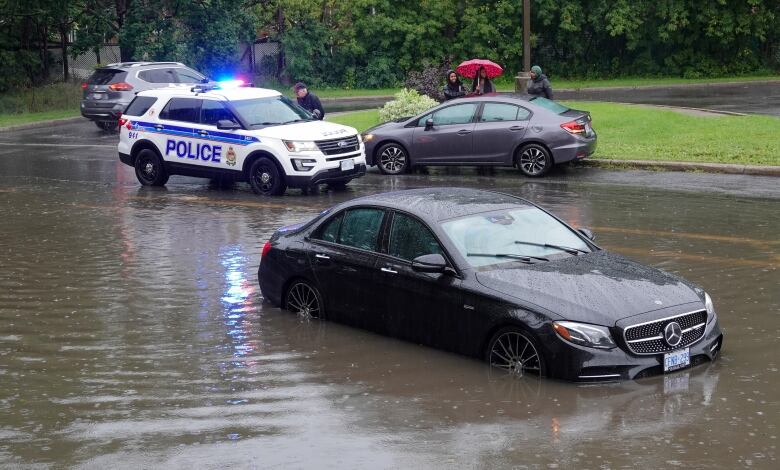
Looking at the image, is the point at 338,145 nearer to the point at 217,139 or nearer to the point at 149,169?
the point at 217,139

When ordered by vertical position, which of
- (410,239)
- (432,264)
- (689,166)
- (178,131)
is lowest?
(689,166)

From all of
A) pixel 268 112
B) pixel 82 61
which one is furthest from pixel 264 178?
pixel 82 61

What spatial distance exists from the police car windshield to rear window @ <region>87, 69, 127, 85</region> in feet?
43.8

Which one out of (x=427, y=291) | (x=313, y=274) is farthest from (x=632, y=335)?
(x=313, y=274)

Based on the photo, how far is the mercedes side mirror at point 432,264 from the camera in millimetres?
9625

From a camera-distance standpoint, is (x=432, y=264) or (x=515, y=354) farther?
(x=432, y=264)

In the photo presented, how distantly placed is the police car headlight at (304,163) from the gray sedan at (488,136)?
311 centimetres

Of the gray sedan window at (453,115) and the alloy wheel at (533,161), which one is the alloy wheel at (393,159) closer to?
the gray sedan window at (453,115)

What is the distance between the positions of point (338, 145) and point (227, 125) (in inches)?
74.6

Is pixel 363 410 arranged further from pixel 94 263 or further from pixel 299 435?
pixel 94 263

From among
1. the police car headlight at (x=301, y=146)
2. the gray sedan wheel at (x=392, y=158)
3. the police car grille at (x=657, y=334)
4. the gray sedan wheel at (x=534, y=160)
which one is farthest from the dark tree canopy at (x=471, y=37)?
the police car grille at (x=657, y=334)

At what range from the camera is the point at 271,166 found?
19.6 metres

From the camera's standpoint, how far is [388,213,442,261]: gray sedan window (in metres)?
9.98

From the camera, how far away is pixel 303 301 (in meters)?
11.2
